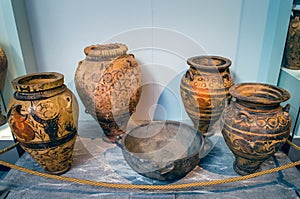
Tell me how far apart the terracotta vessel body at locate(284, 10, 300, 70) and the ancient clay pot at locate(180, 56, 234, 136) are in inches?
13.9

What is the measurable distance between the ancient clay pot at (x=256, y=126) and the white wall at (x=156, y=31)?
1.53 feet

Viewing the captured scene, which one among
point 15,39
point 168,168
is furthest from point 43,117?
point 15,39

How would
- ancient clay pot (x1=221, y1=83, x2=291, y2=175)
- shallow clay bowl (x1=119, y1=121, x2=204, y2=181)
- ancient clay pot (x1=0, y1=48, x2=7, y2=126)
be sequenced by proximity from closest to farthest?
ancient clay pot (x1=221, y1=83, x2=291, y2=175) → shallow clay bowl (x1=119, y1=121, x2=204, y2=181) → ancient clay pot (x1=0, y1=48, x2=7, y2=126)

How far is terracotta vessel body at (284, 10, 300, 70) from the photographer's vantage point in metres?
1.17

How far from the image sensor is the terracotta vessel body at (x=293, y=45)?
1169 millimetres

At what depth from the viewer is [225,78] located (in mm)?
1120

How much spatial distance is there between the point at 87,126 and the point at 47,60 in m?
0.44

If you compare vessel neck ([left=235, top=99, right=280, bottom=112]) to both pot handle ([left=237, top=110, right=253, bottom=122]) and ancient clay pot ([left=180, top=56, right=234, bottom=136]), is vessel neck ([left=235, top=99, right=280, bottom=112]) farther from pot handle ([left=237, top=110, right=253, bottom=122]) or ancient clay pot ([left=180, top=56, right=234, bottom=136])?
ancient clay pot ([left=180, top=56, right=234, bottom=136])

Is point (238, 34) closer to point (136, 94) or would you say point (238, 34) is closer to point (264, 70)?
point (264, 70)

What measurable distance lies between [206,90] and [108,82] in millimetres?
438

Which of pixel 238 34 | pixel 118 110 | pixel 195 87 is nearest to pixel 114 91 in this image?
pixel 118 110

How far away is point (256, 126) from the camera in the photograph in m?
0.86

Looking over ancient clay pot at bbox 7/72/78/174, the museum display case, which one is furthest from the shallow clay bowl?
ancient clay pot at bbox 7/72/78/174

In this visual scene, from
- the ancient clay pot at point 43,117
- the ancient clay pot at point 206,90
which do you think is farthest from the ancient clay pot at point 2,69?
the ancient clay pot at point 206,90
